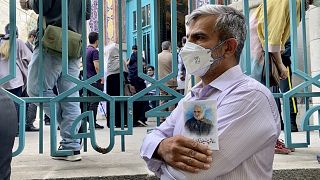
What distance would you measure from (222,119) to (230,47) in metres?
0.36

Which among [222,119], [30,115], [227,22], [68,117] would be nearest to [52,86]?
[68,117]

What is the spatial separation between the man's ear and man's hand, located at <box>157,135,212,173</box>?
1.48ft

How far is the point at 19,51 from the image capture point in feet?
18.2

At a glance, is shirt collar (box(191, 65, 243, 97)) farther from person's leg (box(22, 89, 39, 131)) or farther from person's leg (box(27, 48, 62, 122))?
person's leg (box(22, 89, 39, 131))

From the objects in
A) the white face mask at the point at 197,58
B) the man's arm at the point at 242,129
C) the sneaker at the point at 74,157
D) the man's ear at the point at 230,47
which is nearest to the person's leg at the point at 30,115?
the sneaker at the point at 74,157

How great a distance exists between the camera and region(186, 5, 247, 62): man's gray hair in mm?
1770

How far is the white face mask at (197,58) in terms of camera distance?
178cm

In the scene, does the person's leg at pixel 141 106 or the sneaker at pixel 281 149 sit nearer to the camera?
the sneaker at pixel 281 149

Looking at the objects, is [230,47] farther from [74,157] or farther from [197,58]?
[74,157]

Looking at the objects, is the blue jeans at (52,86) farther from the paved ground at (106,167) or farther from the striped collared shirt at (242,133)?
the striped collared shirt at (242,133)

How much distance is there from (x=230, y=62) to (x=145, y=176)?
3.58ft

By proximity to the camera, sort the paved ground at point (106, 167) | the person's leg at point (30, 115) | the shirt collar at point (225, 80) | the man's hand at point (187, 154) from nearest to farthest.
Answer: the man's hand at point (187, 154), the shirt collar at point (225, 80), the paved ground at point (106, 167), the person's leg at point (30, 115)

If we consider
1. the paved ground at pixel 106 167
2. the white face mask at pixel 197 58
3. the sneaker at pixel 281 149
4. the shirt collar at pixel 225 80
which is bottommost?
the paved ground at pixel 106 167

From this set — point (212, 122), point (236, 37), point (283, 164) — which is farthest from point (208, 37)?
point (283, 164)
